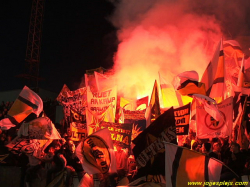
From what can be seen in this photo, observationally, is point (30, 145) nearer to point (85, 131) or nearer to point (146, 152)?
point (85, 131)

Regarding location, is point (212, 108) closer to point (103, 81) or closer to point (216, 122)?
point (216, 122)

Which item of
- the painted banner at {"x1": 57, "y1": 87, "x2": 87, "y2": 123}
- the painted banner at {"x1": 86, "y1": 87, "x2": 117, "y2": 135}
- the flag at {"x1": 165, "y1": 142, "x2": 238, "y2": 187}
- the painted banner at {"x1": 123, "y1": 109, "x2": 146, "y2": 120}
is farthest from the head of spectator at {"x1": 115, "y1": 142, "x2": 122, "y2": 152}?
the painted banner at {"x1": 57, "y1": 87, "x2": 87, "y2": 123}

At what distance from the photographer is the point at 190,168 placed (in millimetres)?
3859

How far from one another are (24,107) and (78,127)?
1505mm

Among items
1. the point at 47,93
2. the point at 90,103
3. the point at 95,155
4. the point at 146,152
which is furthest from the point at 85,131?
the point at 47,93

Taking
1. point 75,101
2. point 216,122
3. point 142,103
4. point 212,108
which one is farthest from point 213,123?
point 75,101

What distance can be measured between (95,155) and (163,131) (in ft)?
4.20

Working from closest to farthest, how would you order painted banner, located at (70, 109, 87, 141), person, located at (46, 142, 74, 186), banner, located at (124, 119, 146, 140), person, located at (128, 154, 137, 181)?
person, located at (128, 154, 137, 181) < person, located at (46, 142, 74, 186) < banner, located at (124, 119, 146, 140) < painted banner, located at (70, 109, 87, 141)

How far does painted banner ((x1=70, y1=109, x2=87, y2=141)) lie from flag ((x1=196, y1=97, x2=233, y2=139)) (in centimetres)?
285

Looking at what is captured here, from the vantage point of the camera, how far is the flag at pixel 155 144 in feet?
14.6

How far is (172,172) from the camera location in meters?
3.92

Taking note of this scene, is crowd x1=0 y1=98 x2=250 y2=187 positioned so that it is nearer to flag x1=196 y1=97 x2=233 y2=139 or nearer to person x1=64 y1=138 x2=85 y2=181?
person x1=64 y1=138 x2=85 y2=181

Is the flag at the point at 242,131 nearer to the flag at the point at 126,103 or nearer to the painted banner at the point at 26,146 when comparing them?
the flag at the point at 126,103

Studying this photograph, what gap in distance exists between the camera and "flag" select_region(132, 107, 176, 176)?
14.6 ft
